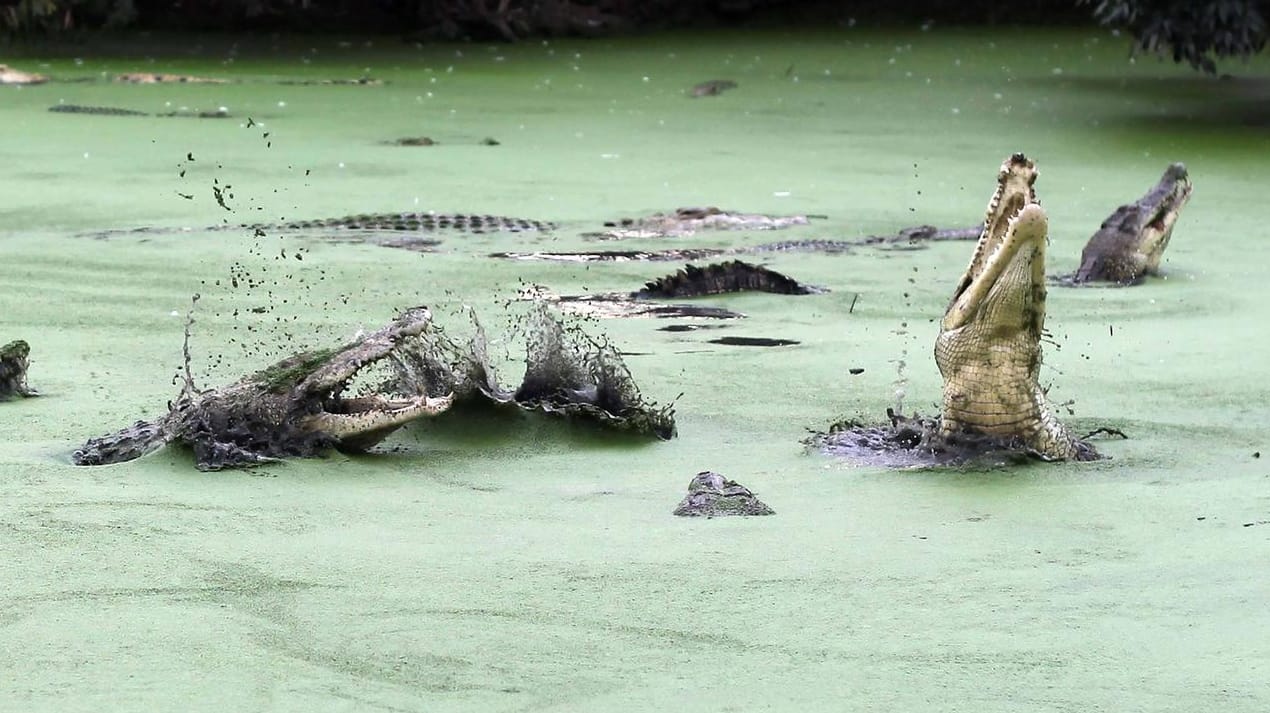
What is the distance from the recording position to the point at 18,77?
11.6 m

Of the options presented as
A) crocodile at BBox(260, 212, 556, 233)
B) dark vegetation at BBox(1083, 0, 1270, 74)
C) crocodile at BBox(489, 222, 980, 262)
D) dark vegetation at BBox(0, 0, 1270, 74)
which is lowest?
crocodile at BBox(489, 222, 980, 262)

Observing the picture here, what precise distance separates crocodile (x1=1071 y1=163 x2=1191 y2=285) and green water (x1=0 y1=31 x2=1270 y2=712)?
0.36ft

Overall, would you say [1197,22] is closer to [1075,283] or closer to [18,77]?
[1075,283]

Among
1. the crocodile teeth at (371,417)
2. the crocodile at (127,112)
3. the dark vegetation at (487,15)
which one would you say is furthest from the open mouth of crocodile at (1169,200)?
the dark vegetation at (487,15)

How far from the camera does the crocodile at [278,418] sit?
12.3 ft

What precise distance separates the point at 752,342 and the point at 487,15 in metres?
9.92

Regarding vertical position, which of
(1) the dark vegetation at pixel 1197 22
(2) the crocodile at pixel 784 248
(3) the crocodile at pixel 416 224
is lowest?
(2) the crocodile at pixel 784 248

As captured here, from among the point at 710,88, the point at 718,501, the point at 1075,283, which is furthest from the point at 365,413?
the point at 710,88

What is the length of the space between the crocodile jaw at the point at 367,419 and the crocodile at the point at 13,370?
Answer: 755 mm

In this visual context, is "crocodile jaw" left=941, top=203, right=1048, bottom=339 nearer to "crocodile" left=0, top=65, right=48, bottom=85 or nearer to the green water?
the green water

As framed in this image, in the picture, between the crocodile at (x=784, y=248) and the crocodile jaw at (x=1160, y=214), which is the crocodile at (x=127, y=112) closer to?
the crocodile at (x=784, y=248)

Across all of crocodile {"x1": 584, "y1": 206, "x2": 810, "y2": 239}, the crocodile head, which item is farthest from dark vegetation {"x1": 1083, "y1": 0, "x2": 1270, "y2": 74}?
the crocodile head

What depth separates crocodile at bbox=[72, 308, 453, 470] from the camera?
374 centimetres

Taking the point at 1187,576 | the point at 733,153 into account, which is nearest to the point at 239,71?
the point at 733,153
